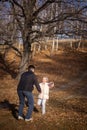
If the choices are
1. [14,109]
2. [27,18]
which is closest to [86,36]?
[27,18]

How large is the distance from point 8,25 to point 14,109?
9.40m

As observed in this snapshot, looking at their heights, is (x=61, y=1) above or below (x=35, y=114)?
above

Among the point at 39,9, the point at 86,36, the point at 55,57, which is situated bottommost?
the point at 55,57

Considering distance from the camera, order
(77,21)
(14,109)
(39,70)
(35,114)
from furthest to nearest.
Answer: (39,70) < (77,21) < (14,109) < (35,114)

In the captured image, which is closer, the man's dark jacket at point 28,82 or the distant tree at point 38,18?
the man's dark jacket at point 28,82

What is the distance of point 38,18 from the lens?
2209cm

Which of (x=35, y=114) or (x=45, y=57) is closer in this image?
(x=35, y=114)

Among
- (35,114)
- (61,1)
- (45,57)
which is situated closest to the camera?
(35,114)

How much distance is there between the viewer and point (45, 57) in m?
48.5

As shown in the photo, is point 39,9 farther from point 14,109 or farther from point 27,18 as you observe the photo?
point 14,109

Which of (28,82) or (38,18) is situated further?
(38,18)

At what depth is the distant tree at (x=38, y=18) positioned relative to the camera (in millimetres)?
21359

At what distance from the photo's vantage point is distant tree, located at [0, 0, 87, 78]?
70.1 feet

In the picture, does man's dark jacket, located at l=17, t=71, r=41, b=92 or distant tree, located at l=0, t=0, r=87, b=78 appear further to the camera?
distant tree, located at l=0, t=0, r=87, b=78
